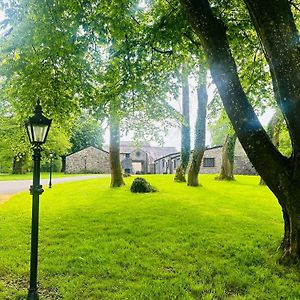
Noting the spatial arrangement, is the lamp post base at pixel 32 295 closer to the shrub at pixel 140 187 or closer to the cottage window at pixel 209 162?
the shrub at pixel 140 187

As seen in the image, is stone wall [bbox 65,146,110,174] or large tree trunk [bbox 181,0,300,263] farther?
stone wall [bbox 65,146,110,174]

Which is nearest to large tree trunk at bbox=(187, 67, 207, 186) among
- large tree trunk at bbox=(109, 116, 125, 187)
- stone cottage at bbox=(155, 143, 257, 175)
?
large tree trunk at bbox=(109, 116, 125, 187)

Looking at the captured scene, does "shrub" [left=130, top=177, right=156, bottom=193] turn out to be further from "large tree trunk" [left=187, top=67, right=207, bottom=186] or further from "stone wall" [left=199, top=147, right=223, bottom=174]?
"stone wall" [left=199, top=147, right=223, bottom=174]

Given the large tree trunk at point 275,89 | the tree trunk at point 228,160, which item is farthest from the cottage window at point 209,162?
the large tree trunk at point 275,89

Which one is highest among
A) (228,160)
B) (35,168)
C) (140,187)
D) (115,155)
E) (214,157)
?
(214,157)

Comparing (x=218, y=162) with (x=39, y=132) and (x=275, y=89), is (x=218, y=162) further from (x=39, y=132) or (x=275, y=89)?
(x=39, y=132)

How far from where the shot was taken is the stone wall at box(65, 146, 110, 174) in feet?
182

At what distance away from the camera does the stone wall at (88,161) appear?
5553 centimetres

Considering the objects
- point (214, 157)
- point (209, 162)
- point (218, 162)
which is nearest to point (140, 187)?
point (218, 162)

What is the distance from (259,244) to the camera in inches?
268

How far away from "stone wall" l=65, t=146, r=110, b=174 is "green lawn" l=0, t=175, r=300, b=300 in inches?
1781

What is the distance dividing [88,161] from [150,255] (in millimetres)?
51193

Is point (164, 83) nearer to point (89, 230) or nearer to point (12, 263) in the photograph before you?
point (89, 230)

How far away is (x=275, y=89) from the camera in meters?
5.02
